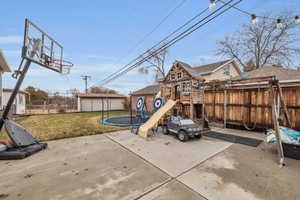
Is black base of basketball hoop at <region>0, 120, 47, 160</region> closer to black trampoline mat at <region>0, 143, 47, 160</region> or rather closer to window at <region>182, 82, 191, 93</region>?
black trampoline mat at <region>0, 143, 47, 160</region>

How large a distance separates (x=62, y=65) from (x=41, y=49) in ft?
3.09

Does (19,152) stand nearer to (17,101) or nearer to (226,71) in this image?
(17,101)

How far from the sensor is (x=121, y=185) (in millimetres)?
2467

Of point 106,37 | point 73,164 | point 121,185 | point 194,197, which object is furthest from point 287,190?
point 106,37

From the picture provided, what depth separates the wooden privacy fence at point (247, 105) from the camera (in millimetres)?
5688

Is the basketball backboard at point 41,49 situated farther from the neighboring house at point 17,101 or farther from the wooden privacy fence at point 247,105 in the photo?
the neighboring house at point 17,101

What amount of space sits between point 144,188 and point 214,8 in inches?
230

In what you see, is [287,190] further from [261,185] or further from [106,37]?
[106,37]

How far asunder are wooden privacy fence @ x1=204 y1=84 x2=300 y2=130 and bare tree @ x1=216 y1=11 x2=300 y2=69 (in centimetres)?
1206

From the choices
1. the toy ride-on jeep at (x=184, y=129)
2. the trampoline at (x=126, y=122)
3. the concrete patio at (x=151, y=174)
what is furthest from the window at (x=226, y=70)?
the concrete patio at (x=151, y=174)

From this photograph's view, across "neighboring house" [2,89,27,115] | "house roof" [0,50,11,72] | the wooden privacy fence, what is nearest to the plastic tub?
the wooden privacy fence

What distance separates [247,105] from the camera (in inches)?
273

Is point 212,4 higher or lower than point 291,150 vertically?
higher

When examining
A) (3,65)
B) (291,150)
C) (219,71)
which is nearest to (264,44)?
(219,71)
